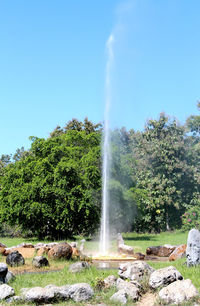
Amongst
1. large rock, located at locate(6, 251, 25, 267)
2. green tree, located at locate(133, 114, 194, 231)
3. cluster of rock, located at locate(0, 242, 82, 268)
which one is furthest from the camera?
green tree, located at locate(133, 114, 194, 231)

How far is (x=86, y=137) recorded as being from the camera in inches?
1053

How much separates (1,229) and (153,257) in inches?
801

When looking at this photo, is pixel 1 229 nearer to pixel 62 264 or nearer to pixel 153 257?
pixel 153 257

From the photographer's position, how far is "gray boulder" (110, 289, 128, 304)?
714 cm

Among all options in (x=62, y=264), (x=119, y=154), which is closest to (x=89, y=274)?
(x=62, y=264)

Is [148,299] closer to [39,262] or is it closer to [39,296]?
[39,296]

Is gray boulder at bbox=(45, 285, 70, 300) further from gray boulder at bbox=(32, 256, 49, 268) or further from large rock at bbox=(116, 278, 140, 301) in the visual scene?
gray boulder at bbox=(32, 256, 49, 268)

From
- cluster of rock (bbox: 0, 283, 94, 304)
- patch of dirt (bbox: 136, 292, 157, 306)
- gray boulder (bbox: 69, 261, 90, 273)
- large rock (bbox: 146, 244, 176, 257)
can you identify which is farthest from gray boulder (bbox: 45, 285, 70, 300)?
large rock (bbox: 146, 244, 176, 257)

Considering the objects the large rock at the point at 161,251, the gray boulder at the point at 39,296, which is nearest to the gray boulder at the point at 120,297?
the gray boulder at the point at 39,296

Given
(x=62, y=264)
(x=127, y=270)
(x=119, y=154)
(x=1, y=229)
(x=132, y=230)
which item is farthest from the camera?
(x=132, y=230)

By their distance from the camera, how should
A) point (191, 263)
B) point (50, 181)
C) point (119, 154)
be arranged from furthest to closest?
1. point (119, 154)
2. point (50, 181)
3. point (191, 263)

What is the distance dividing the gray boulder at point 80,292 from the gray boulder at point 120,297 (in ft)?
1.57

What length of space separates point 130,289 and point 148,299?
1.28ft

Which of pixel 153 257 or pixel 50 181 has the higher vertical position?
pixel 50 181
